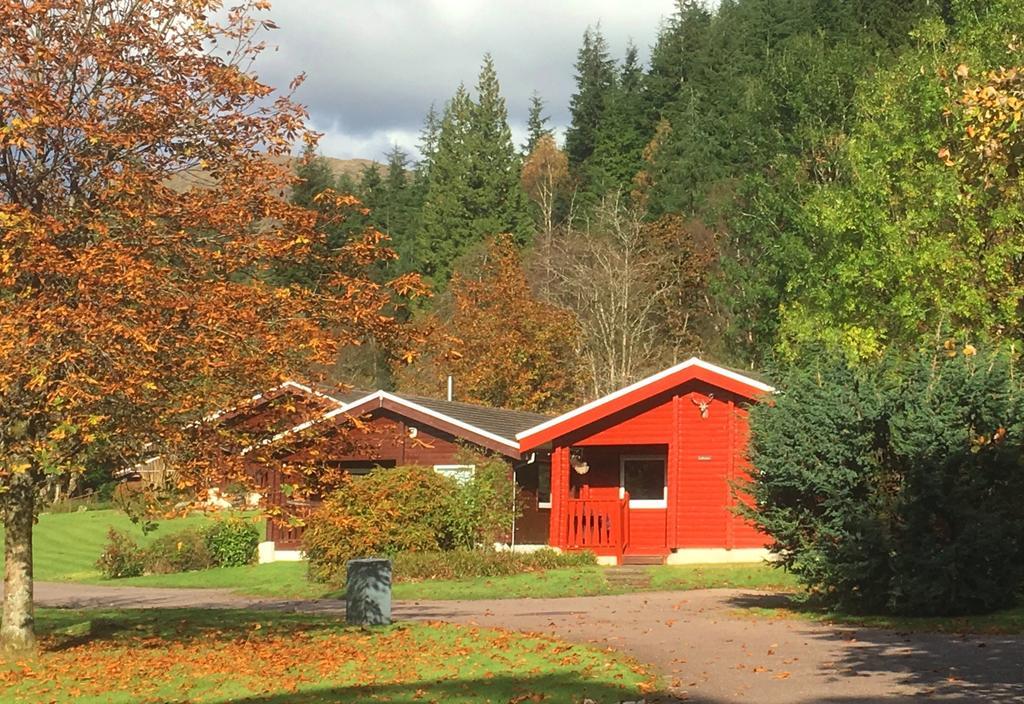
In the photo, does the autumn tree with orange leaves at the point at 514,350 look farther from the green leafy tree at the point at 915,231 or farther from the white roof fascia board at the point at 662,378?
the white roof fascia board at the point at 662,378

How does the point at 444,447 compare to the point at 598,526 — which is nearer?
the point at 598,526

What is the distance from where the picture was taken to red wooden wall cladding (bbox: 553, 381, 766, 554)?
3278 cm

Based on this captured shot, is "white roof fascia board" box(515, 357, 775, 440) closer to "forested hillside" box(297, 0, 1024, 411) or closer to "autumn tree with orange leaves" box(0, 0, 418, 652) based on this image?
"forested hillside" box(297, 0, 1024, 411)

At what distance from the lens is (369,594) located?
19156 millimetres

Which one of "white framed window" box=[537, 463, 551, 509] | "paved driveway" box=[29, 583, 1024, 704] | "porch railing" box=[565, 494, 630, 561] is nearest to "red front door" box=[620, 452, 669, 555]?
"porch railing" box=[565, 494, 630, 561]

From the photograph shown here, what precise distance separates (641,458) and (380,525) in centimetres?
940

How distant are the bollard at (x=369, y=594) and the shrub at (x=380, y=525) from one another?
9118mm

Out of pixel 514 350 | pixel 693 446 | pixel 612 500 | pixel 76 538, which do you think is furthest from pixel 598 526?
pixel 514 350

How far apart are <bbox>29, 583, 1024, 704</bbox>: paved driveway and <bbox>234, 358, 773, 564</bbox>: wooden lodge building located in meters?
8.20

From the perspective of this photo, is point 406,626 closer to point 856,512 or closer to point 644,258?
point 856,512

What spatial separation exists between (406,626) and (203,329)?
19.3 ft

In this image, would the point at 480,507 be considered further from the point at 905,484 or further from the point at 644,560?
the point at 905,484

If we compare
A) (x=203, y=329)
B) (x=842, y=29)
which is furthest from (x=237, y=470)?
(x=842, y=29)

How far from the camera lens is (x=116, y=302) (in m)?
15.1
